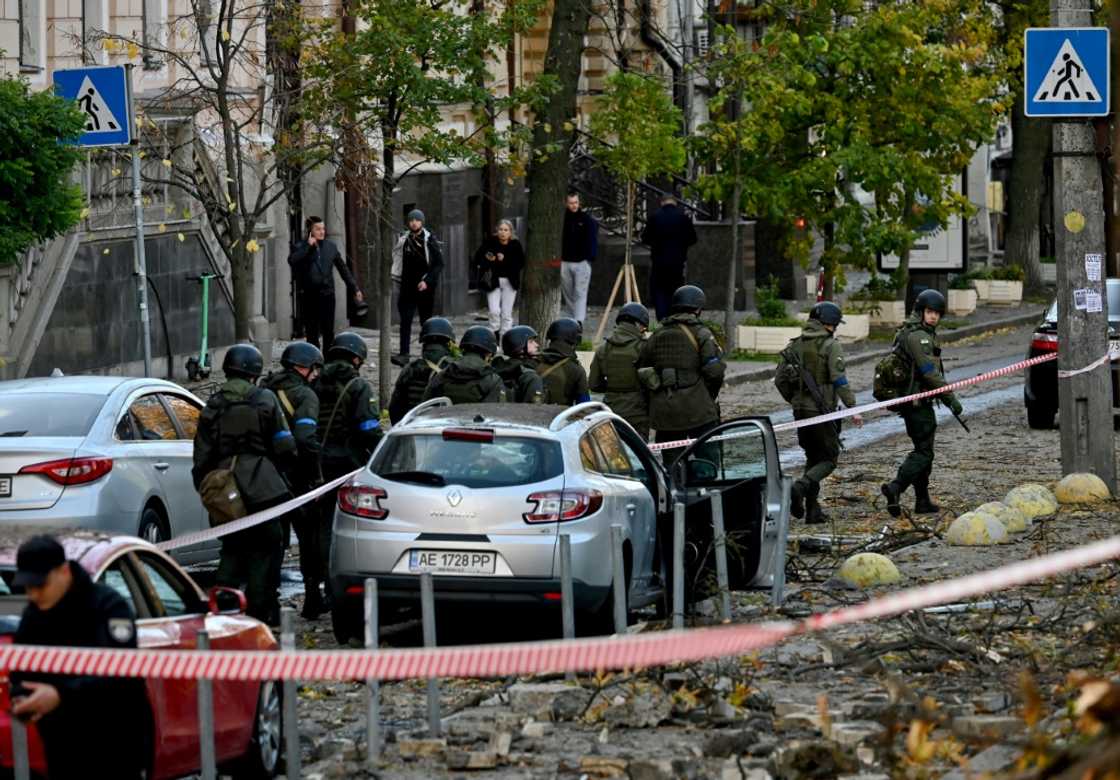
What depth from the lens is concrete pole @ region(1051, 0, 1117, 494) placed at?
650 inches

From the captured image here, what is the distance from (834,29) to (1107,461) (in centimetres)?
1575

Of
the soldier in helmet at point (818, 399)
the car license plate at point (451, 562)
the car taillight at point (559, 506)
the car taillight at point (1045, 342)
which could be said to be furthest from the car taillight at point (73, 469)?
the car taillight at point (1045, 342)

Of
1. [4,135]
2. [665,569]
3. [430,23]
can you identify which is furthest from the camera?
[430,23]

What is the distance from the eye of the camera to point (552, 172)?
26.0 m

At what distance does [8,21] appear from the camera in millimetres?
24688

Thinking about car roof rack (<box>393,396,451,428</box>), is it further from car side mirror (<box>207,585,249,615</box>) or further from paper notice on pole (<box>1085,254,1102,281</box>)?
paper notice on pole (<box>1085,254,1102,281</box>)

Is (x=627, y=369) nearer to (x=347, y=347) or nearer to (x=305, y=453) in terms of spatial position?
(x=347, y=347)

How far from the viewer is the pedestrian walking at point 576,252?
31.1 metres

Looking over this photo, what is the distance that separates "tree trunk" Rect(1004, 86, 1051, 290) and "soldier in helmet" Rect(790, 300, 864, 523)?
2600 centimetres

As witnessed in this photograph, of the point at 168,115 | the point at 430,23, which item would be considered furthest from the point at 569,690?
the point at 168,115

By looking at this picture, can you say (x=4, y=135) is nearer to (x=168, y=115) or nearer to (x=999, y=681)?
(x=168, y=115)

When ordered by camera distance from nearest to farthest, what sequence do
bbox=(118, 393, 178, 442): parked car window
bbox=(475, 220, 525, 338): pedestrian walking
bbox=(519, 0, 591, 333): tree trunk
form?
bbox=(118, 393, 178, 442): parked car window < bbox=(519, 0, 591, 333): tree trunk < bbox=(475, 220, 525, 338): pedestrian walking

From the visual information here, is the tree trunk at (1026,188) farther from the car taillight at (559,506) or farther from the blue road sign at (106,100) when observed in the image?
the car taillight at (559,506)

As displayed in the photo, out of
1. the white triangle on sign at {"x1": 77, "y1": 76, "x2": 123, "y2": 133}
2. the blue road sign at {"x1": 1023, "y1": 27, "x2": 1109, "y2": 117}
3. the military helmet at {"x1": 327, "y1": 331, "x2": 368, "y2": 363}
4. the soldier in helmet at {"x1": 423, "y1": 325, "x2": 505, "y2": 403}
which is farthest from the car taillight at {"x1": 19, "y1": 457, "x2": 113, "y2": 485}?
the blue road sign at {"x1": 1023, "y1": 27, "x2": 1109, "y2": 117}
